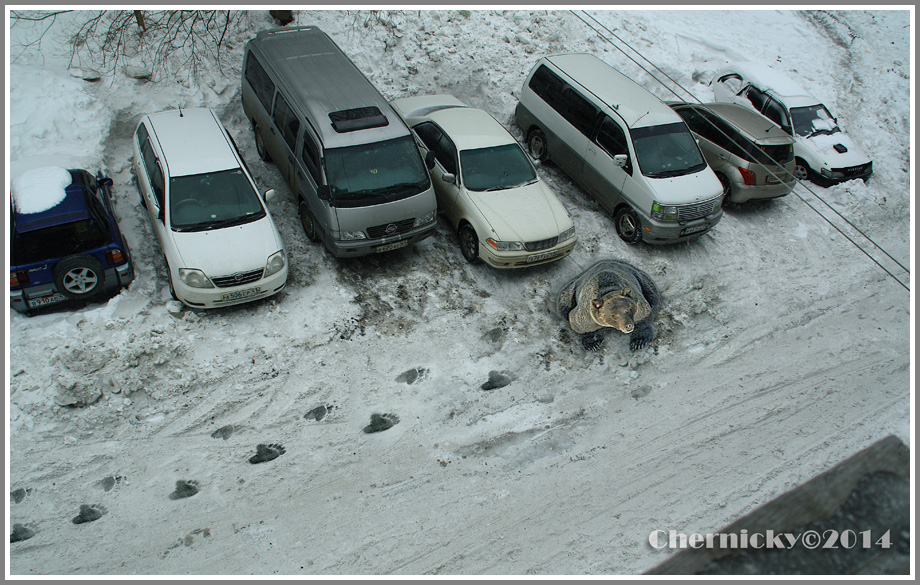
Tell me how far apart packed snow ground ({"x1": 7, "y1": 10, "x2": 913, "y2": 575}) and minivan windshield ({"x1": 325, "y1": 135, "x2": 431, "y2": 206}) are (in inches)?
48.7

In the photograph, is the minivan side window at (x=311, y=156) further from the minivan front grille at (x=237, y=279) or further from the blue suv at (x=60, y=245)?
the blue suv at (x=60, y=245)

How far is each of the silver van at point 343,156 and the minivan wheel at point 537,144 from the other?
3.59 m

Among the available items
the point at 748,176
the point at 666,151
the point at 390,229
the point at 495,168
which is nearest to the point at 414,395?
the point at 390,229

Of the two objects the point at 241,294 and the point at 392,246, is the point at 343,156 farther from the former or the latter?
the point at 241,294

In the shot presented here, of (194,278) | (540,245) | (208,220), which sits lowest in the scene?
(540,245)

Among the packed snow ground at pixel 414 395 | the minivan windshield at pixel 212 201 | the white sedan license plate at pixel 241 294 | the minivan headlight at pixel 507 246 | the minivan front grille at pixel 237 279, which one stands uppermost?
the minivan windshield at pixel 212 201

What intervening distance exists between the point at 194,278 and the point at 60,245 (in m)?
1.75

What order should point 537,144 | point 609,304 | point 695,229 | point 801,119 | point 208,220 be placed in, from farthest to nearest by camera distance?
point 801,119 < point 537,144 < point 695,229 < point 609,304 < point 208,220

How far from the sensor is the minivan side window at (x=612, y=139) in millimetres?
10633

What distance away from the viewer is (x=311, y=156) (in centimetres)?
924

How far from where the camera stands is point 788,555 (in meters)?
7.04

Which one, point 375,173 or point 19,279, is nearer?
point 19,279

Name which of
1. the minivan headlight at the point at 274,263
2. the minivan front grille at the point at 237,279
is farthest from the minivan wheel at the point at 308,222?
the minivan front grille at the point at 237,279

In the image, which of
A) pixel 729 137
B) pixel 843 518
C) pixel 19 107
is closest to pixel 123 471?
pixel 19 107
